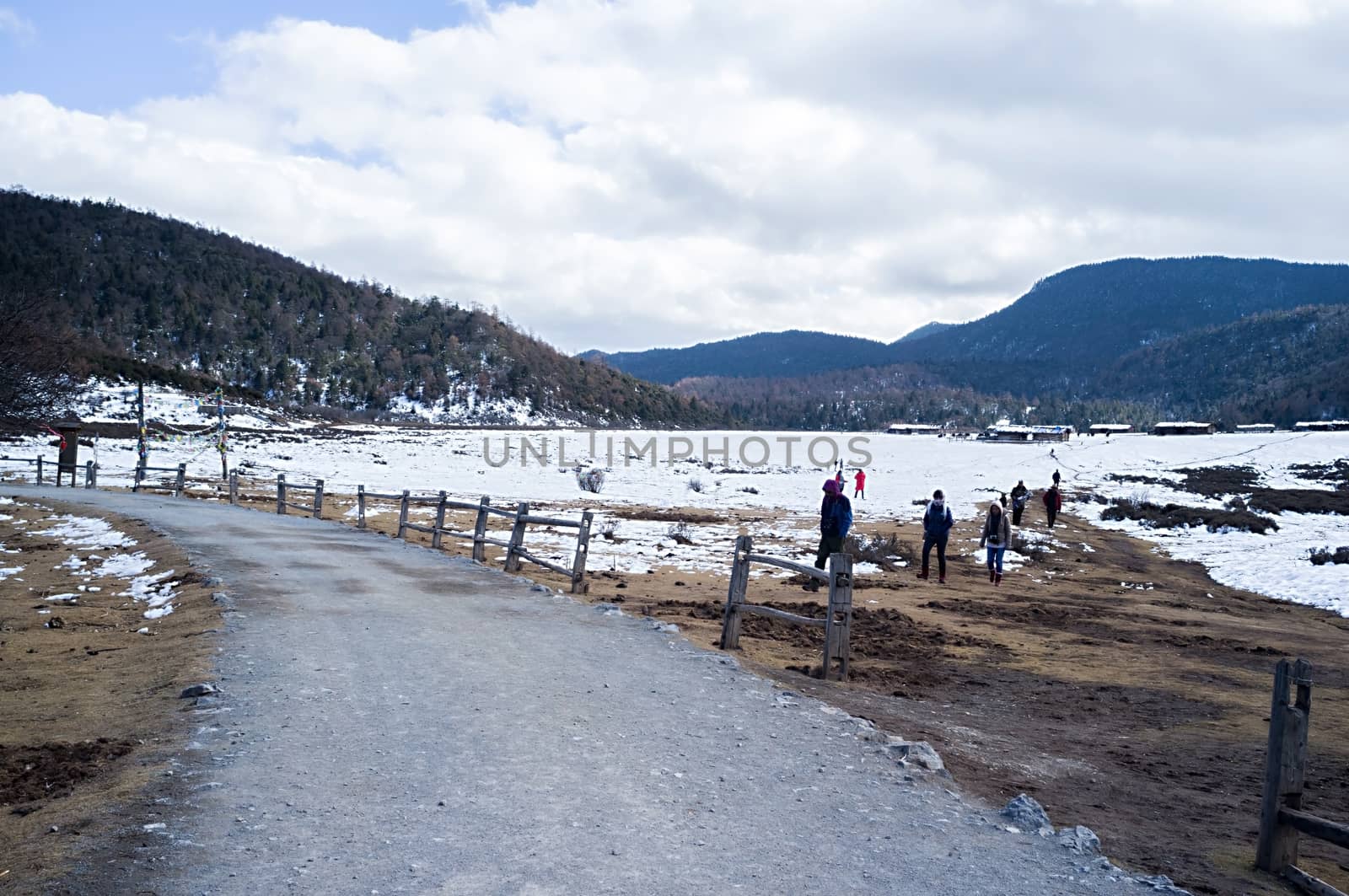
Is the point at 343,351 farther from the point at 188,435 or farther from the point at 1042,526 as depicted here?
the point at 1042,526

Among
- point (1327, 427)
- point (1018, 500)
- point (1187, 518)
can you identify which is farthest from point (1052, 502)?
point (1327, 427)

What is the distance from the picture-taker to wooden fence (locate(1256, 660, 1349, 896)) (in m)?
4.93

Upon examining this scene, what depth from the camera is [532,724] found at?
6691mm

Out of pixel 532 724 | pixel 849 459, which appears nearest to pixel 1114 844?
pixel 532 724

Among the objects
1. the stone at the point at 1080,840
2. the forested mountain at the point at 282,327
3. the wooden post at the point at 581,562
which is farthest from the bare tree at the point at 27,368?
the forested mountain at the point at 282,327

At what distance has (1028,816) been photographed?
17.8 ft

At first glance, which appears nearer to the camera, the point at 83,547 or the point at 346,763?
the point at 346,763

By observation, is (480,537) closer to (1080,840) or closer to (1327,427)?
(1080,840)

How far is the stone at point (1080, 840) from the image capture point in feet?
16.6

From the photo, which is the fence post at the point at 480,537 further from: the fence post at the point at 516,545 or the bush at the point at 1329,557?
the bush at the point at 1329,557

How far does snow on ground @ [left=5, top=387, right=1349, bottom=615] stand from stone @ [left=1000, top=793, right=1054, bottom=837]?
13802 millimetres

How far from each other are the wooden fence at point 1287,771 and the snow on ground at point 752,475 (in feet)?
47.9

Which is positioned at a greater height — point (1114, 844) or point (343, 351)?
point (343, 351)

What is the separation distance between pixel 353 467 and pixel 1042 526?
37467mm
